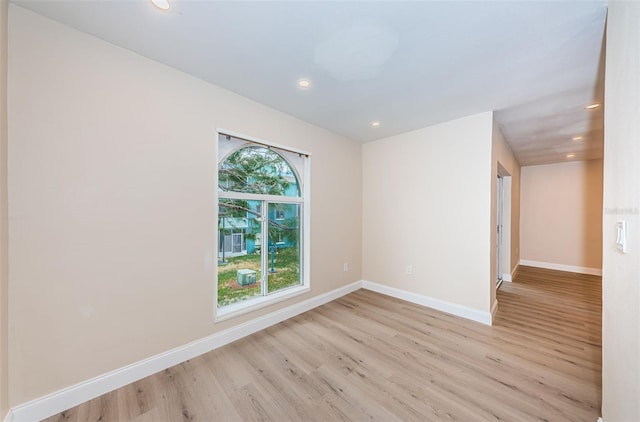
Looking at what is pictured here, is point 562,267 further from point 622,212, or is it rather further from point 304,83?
point 304,83

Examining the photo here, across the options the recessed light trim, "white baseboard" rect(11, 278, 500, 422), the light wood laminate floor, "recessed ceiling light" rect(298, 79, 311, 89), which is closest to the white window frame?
"white baseboard" rect(11, 278, 500, 422)

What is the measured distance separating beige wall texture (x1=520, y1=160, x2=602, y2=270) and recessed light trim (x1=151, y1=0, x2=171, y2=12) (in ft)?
23.6

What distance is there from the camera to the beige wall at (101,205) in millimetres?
1404

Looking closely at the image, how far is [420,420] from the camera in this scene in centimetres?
146

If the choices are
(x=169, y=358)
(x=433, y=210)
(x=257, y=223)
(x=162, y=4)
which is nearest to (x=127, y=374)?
(x=169, y=358)

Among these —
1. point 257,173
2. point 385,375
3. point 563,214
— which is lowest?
point 385,375

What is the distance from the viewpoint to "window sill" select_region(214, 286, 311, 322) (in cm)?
231

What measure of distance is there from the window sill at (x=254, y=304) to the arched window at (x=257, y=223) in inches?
0.4

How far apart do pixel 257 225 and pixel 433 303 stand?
2.53 metres

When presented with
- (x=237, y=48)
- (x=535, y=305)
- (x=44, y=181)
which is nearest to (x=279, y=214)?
(x=237, y=48)

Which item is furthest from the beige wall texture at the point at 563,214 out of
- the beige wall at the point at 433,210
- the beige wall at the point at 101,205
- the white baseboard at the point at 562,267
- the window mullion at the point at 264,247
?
the beige wall at the point at 101,205

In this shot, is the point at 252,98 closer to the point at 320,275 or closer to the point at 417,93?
the point at 417,93

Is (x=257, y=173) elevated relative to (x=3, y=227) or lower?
elevated

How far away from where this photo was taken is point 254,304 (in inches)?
99.8
